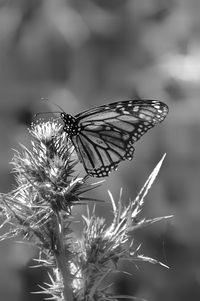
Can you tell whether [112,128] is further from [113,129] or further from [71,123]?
[71,123]

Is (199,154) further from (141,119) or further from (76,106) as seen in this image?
(141,119)

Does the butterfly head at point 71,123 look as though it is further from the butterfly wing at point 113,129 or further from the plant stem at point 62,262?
the plant stem at point 62,262

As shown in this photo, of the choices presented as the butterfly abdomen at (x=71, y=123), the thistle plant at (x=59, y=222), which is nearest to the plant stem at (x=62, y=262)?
the thistle plant at (x=59, y=222)

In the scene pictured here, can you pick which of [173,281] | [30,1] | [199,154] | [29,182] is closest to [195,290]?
[173,281]

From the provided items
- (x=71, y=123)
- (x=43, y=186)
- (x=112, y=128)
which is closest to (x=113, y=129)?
(x=112, y=128)

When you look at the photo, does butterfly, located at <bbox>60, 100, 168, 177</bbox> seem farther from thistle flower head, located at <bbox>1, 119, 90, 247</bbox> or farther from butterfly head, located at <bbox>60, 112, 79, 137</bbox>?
thistle flower head, located at <bbox>1, 119, 90, 247</bbox>
